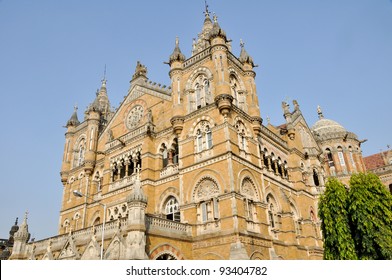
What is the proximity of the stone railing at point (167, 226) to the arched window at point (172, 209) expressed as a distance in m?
2.78

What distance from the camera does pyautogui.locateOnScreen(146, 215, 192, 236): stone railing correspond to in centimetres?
1996

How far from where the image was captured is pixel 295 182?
32594mm

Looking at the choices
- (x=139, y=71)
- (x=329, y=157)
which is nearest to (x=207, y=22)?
(x=139, y=71)

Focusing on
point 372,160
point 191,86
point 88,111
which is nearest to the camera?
point 191,86

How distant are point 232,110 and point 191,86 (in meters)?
5.11

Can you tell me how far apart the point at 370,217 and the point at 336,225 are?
1.86 meters

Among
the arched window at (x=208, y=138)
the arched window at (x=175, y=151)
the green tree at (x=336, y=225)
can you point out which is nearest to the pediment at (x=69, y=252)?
the arched window at (x=175, y=151)

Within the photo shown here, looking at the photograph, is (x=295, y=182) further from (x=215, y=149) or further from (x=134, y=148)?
(x=134, y=148)

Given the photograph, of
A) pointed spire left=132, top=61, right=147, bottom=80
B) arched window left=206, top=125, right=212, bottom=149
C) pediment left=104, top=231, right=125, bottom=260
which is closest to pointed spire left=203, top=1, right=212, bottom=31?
pointed spire left=132, top=61, right=147, bottom=80

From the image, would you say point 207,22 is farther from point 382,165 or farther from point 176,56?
point 382,165

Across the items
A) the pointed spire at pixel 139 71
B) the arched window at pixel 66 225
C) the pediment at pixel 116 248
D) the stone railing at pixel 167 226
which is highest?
the pointed spire at pixel 139 71

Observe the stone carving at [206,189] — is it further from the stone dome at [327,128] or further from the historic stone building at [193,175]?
the stone dome at [327,128]

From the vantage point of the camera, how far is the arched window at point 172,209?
25953 mm
